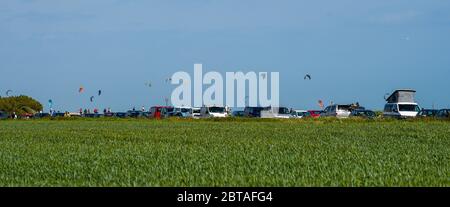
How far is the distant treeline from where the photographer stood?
357ft

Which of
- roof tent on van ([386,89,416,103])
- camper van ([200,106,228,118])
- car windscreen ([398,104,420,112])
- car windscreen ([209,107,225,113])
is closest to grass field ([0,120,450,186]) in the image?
car windscreen ([398,104,420,112])

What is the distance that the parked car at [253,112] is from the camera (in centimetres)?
6794

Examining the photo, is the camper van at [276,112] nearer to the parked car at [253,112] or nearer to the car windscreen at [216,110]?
the parked car at [253,112]

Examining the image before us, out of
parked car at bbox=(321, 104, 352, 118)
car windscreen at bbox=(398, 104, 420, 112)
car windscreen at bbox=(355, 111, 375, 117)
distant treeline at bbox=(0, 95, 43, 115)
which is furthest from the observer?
distant treeline at bbox=(0, 95, 43, 115)

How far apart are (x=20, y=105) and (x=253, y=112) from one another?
5384 cm

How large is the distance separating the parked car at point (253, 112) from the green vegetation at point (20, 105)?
43.0 m

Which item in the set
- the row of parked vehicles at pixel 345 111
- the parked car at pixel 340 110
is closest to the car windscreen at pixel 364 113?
the row of parked vehicles at pixel 345 111

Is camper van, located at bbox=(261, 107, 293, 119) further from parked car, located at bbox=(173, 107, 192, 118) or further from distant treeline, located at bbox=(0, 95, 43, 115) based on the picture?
distant treeline, located at bbox=(0, 95, 43, 115)

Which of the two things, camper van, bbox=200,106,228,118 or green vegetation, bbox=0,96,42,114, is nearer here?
camper van, bbox=200,106,228,118

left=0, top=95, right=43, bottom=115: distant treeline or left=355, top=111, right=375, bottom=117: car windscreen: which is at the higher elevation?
left=0, top=95, right=43, bottom=115: distant treeline

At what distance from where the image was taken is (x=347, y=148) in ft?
65.8

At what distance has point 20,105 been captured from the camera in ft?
377
